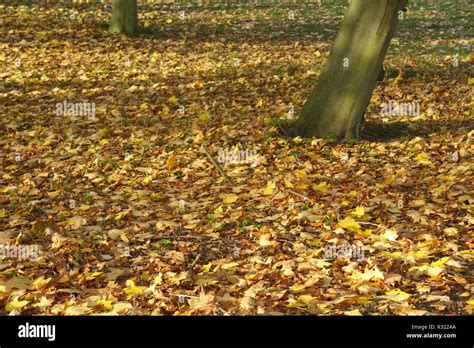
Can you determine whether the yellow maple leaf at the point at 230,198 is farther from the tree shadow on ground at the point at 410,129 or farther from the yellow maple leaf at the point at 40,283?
the tree shadow on ground at the point at 410,129

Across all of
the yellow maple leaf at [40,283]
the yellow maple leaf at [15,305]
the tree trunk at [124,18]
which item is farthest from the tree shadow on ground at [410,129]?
the tree trunk at [124,18]

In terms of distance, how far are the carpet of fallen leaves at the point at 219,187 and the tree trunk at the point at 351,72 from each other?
1.03 ft

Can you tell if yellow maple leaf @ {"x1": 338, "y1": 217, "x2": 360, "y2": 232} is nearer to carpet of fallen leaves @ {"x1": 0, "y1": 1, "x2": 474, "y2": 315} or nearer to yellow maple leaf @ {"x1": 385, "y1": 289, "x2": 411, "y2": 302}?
carpet of fallen leaves @ {"x1": 0, "y1": 1, "x2": 474, "y2": 315}

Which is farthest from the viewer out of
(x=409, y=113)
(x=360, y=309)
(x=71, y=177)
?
(x=409, y=113)

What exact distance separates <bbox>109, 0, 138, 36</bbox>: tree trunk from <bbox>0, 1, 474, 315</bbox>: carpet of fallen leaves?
33.6 inches

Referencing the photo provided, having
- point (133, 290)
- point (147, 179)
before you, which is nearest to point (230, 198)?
point (147, 179)

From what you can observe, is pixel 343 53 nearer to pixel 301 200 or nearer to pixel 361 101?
pixel 361 101

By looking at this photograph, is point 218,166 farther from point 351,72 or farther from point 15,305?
point 15,305

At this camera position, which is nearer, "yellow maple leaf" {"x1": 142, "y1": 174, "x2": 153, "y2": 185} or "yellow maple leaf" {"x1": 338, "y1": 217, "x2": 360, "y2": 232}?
"yellow maple leaf" {"x1": 338, "y1": 217, "x2": 360, "y2": 232}

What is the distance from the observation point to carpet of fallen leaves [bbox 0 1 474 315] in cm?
485

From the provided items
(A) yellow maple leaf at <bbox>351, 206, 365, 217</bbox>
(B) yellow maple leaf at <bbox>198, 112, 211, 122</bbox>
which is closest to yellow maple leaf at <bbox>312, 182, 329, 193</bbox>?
(A) yellow maple leaf at <bbox>351, 206, 365, 217</bbox>

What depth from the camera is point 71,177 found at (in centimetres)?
796
